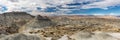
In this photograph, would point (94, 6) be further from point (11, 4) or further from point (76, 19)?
point (11, 4)

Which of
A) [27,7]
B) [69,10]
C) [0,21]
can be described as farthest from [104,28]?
[0,21]

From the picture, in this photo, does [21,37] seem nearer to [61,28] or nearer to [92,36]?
[61,28]

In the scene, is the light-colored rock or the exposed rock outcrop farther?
the light-colored rock

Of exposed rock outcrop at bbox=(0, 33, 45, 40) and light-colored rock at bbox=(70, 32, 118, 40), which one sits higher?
exposed rock outcrop at bbox=(0, 33, 45, 40)

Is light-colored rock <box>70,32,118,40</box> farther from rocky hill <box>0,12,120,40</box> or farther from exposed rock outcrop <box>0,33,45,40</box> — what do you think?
exposed rock outcrop <box>0,33,45,40</box>

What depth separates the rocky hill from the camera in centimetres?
1191

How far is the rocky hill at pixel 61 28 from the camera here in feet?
39.1

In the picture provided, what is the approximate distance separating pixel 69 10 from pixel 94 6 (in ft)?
2.70

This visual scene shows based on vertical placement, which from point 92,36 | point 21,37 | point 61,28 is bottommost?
point 92,36

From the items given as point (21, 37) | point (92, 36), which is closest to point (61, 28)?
point (92, 36)

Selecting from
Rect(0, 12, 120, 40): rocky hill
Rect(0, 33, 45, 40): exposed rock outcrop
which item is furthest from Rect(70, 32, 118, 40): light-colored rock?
Rect(0, 33, 45, 40): exposed rock outcrop

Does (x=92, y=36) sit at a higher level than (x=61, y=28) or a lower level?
lower

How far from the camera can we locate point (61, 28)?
11.9 m

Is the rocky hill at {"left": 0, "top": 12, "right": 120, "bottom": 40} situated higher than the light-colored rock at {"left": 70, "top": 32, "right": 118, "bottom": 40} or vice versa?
the rocky hill at {"left": 0, "top": 12, "right": 120, "bottom": 40}
